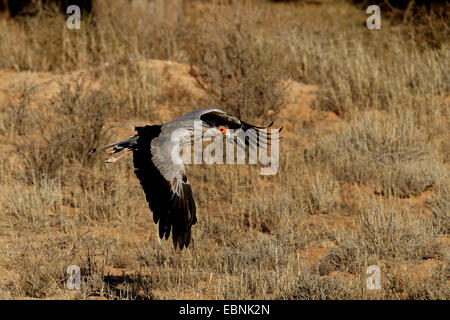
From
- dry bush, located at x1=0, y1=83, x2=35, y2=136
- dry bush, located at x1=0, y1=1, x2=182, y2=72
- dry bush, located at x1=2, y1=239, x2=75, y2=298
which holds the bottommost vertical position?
dry bush, located at x1=2, y1=239, x2=75, y2=298

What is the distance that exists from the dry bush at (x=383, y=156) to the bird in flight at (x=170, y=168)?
2674mm

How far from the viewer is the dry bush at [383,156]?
7840 millimetres

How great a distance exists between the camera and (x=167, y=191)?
4906 mm

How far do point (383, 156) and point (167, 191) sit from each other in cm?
451

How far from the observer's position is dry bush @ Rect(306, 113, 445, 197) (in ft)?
25.7

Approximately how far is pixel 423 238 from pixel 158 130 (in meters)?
2.71

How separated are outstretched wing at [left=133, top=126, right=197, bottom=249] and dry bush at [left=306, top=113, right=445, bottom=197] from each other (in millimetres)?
3502

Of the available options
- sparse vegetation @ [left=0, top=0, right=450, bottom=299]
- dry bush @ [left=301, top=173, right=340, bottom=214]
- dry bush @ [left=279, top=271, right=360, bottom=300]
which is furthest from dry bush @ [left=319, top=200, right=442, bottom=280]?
dry bush @ [left=301, top=173, right=340, bottom=214]

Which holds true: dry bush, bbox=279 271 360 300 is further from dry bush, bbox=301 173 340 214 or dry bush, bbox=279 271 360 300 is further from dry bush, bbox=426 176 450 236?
dry bush, bbox=301 173 340 214

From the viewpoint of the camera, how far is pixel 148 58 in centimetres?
1134

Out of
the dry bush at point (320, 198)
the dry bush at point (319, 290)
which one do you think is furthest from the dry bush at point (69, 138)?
the dry bush at point (319, 290)

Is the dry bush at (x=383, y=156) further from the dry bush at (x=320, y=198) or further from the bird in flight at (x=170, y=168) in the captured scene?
the bird in flight at (x=170, y=168)

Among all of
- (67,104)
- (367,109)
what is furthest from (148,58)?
(367,109)
